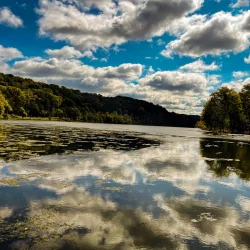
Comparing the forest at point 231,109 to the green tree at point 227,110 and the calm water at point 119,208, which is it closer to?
the green tree at point 227,110

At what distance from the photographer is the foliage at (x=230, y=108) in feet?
359

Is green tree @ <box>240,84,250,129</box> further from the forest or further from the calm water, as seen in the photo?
the calm water

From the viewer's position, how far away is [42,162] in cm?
2372

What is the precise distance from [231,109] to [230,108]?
0.59 m

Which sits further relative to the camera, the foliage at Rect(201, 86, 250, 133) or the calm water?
the foliage at Rect(201, 86, 250, 133)

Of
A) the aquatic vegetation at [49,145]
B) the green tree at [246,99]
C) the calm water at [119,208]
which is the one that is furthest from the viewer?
the green tree at [246,99]

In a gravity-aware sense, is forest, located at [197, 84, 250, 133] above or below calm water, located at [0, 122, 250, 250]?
above

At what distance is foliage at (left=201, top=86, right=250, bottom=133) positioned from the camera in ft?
359

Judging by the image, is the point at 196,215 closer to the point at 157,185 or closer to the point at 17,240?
the point at 157,185

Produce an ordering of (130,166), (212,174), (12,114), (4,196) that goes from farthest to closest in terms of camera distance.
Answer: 1. (12,114)
2. (130,166)
3. (212,174)
4. (4,196)

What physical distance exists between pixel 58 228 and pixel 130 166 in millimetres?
14545

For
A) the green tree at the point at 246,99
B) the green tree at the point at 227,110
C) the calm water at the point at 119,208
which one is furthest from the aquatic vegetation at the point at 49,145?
the green tree at the point at 246,99

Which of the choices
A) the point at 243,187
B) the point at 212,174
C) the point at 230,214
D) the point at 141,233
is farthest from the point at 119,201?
the point at 212,174

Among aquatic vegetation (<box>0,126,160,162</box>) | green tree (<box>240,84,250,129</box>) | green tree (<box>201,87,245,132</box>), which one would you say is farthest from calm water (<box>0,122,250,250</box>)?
green tree (<box>240,84,250,129</box>)
